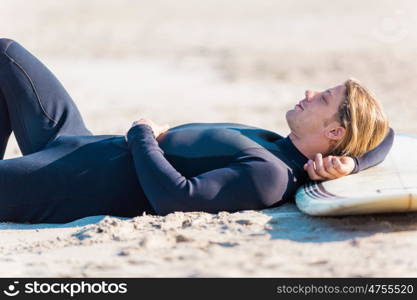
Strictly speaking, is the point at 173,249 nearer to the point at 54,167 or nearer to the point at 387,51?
the point at 54,167

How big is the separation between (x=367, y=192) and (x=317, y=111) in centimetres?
53

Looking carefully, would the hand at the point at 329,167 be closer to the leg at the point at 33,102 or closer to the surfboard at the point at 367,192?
the surfboard at the point at 367,192

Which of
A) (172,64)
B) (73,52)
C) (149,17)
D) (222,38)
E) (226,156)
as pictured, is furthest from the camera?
(149,17)

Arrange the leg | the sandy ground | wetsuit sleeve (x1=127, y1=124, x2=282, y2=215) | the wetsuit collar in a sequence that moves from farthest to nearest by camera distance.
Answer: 1. the leg
2. the wetsuit collar
3. wetsuit sleeve (x1=127, y1=124, x2=282, y2=215)
4. the sandy ground

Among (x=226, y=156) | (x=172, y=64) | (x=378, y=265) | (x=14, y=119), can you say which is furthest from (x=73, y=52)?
(x=378, y=265)

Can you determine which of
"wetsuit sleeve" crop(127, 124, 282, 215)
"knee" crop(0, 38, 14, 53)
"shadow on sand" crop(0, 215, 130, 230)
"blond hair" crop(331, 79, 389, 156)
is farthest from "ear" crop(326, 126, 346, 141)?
"knee" crop(0, 38, 14, 53)

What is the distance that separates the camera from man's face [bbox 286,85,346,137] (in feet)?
13.5

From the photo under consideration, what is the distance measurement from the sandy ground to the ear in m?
0.43

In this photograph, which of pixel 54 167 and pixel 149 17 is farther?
pixel 149 17

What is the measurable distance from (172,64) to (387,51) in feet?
10.8

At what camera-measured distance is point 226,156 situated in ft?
13.5

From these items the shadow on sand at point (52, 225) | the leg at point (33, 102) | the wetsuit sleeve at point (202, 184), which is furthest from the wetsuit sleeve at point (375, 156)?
the leg at point (33, 102)

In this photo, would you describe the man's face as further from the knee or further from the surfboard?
the knee

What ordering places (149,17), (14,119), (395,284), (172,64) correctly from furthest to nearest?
1. (149,17)
2. (172,64)
3. (14,119)
4. (395,284)
